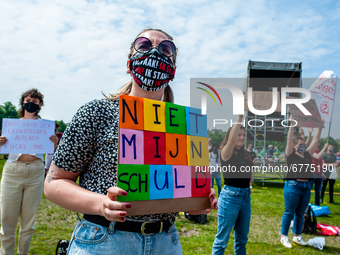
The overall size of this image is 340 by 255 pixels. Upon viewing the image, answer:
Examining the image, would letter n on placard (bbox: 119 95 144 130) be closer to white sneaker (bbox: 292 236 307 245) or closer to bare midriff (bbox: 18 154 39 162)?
bare midriff (bbox: 18 154 39 162)

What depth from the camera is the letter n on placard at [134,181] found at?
1066 millimetres

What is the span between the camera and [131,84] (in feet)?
5.41

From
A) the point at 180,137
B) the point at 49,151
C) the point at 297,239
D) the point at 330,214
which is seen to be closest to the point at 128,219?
the point at 180,137

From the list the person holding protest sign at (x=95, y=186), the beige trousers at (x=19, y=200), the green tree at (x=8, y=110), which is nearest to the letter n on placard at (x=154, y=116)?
the person holding protest sign at (x=95, y=186)

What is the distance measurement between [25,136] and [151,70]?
2.96 meters

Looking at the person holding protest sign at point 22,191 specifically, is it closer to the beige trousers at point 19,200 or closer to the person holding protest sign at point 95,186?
the beige trousers at point 19,200

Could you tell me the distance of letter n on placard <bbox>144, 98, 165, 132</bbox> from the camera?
1.24 metres

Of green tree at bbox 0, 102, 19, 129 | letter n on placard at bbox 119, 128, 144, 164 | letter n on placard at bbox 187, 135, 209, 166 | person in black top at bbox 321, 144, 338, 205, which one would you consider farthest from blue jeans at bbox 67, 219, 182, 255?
green tree at bbox 0, 102, 19, 129

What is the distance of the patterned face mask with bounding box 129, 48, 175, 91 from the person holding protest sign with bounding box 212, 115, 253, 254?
186 centimetres

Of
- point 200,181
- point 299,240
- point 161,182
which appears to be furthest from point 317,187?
point 161,182

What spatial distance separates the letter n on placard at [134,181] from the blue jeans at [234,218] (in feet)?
7.59

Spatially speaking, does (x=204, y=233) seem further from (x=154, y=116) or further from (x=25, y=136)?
(x=154, y=116)

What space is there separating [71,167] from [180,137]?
0.60 m

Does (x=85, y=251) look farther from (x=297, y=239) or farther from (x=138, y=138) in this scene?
(x=297, y=239)
